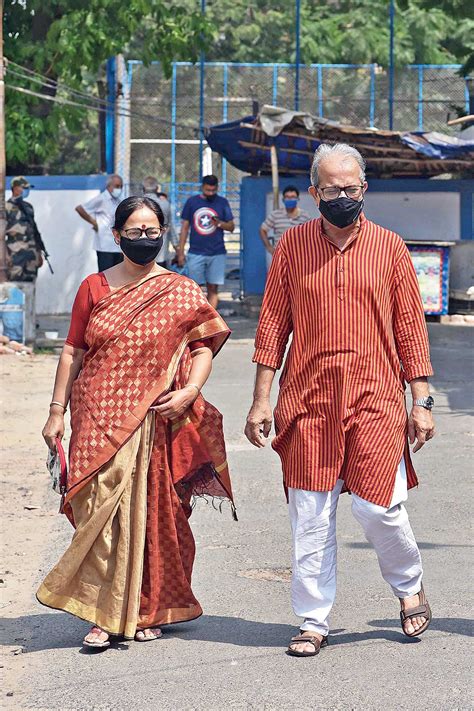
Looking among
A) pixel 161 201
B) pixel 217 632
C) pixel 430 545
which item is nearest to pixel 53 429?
pixel 217 632

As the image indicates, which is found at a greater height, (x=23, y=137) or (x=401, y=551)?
(x=23, y=137)

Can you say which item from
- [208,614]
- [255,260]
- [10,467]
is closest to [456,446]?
[10,467]

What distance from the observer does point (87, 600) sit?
5.17 metres

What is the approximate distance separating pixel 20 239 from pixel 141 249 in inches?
432

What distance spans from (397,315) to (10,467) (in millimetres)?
4467

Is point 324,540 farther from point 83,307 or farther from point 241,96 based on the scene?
point 241,96

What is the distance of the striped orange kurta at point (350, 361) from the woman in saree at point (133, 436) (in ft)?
1.21

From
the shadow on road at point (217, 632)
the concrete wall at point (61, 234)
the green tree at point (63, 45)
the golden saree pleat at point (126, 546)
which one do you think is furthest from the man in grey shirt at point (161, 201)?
the golden saree pleat at point (126, 546)

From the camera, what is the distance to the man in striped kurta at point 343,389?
16.4ft

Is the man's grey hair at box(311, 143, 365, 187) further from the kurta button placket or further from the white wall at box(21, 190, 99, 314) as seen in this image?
the white wall at box(21, 190, 99, 314)

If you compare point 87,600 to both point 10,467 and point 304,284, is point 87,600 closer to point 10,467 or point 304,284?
point 304,284

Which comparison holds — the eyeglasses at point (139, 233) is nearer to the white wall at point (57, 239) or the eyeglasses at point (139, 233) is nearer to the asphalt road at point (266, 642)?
the asphalt road at point (266, 642)

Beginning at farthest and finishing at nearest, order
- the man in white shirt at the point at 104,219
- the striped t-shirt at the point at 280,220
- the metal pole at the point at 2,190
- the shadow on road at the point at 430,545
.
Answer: the striped t-shirt at the point at 280,220, the man in white shirt at the point at 104,219, the metal pole at the point at 2,190, the shadow on road at the point at 430,545

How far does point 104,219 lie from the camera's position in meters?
16.2
